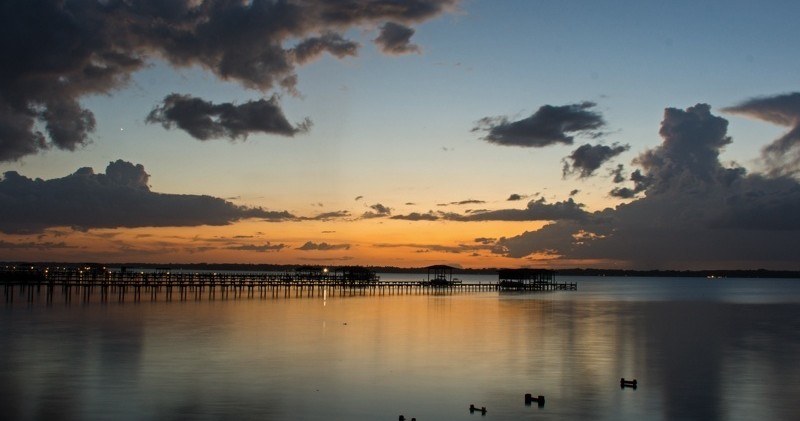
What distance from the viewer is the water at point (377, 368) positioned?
20.8 metres

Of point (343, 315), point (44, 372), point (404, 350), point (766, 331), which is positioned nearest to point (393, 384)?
point (404, 350)

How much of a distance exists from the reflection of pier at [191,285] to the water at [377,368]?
19.1 metres

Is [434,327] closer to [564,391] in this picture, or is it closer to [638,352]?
[638,352]

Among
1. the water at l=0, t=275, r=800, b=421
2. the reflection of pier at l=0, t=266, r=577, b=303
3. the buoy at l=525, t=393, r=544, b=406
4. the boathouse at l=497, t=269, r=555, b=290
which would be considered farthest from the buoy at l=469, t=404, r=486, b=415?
the boathouse at l=497, t=269, r=555, b=290

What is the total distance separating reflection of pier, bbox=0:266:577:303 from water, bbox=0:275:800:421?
62.8ft

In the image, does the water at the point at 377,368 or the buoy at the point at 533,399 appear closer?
the water at the point at 377,368

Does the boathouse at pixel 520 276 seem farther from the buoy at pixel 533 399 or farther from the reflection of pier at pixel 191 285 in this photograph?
the buoy at pixel 533 399

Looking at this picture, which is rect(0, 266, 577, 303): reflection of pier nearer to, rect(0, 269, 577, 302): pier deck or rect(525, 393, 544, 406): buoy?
rect(0, 269, 577, 302): pier deck

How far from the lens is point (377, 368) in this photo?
92.7ft

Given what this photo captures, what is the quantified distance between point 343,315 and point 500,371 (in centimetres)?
2681

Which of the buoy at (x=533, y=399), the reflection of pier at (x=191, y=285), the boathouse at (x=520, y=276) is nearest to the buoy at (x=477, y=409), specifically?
the buoy at (x=533, y=399)

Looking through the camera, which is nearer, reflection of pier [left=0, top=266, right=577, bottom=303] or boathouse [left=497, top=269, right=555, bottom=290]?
reflection of pier [left=0, top=266, right=577, bottom=303]

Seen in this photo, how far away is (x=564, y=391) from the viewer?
23.7 m

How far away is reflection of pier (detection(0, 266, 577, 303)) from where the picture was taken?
228 feet
